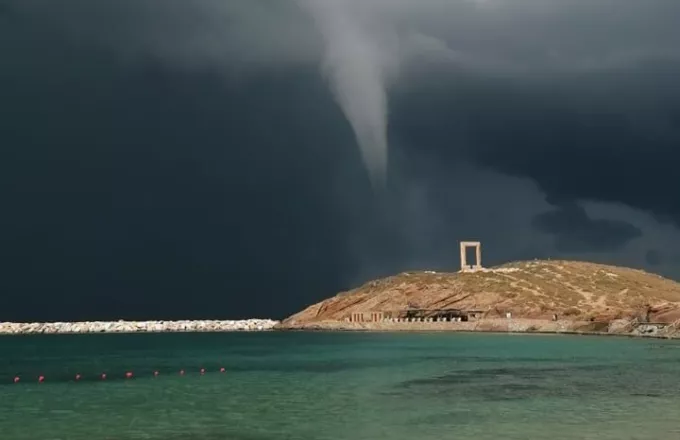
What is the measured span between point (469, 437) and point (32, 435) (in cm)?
1849

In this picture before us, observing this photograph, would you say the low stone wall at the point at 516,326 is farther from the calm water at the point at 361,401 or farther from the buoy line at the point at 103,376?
the buoy line at the point at 103,376

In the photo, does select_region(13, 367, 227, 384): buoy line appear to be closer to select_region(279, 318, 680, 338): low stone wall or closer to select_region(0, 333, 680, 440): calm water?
select_region(0, 333, 680, 440): calm water

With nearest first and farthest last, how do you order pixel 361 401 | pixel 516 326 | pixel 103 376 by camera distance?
pixel 361 401 < pixel 103 376 < pixel 516 326

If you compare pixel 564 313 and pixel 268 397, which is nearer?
pixel 268 397

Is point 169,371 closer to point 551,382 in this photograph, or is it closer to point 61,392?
point 61,392

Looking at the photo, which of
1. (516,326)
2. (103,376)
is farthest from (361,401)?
(516,326)

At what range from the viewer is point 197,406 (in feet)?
136

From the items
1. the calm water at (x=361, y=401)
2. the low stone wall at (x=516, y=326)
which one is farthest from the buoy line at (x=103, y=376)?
the low stone wall at (x=516, y=326)

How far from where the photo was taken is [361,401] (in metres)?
42.5

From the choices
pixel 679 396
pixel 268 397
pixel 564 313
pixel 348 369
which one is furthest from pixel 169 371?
pixel 564 313

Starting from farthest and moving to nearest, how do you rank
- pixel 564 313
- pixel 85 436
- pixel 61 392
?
pixel 564 313, pixel 61 392, pixel 85 436

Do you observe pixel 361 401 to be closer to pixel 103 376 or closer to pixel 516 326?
pixel 103 376

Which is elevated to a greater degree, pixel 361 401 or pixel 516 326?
pixel 516 326

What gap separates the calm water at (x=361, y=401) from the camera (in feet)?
104
